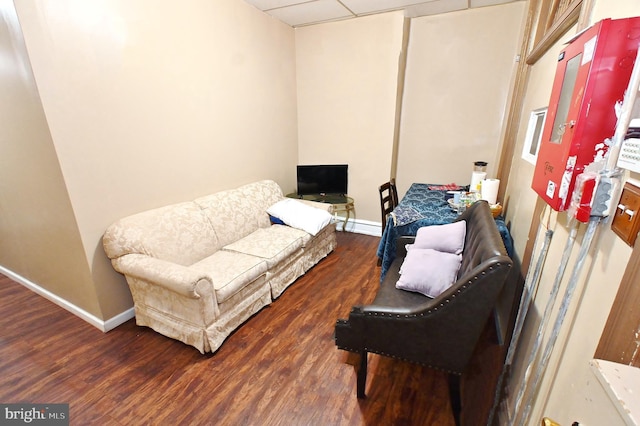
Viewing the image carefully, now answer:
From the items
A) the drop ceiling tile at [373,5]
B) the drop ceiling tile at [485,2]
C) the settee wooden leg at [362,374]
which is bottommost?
the settee wooden leg at [362,374]

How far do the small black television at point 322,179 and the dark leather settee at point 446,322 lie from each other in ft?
7.62

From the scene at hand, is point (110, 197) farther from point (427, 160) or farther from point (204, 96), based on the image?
point (427, 160)

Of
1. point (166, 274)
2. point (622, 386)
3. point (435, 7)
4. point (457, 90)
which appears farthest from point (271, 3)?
point (622, 386)

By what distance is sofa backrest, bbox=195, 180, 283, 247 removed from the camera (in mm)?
2607

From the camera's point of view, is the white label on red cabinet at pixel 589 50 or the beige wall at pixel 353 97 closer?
the white label on red cabinet at pixel 589 50

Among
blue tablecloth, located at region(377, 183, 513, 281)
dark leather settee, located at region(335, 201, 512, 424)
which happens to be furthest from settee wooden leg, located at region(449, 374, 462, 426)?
blue tablecloth, located at region(377, 183, 513, 281)

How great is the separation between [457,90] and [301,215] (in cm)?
235

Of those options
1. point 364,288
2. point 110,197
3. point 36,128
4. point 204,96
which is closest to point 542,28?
point 364,288

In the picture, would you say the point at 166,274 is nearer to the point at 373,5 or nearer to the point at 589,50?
the point at 589,50

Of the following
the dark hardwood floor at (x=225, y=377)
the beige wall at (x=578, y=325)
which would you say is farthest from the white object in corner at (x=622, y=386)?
the dark hardwood floor at (x=225, y=377)

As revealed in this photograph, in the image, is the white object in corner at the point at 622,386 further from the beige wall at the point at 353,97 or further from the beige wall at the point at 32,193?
the beige wall at the point at 353,97

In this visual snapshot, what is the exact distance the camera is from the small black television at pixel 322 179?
12.3 ft

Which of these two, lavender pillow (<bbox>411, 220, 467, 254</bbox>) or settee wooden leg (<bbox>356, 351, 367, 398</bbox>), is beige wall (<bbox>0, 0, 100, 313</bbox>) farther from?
lavender pillow (<bbox>411, 220, 467, 254</bbox>)

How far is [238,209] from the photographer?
2.83 meters
